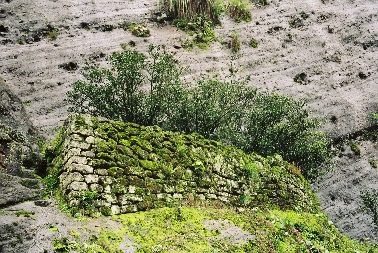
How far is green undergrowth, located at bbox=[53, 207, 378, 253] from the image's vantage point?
7195 mm

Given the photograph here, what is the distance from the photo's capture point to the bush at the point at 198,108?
16094 millimetres

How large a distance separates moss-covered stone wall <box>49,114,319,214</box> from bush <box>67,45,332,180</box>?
14.7ft

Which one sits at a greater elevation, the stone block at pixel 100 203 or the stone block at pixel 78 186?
the stone block at pixel 78 186

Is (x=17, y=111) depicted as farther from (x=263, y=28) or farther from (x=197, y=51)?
(x=263, y=28)

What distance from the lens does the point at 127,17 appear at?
26078 millimetres

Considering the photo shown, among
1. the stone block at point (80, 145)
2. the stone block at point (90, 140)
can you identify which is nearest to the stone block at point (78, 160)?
the stone block at point (80, 145)

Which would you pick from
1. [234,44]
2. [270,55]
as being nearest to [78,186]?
[234,44]

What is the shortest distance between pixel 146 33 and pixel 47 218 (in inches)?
800

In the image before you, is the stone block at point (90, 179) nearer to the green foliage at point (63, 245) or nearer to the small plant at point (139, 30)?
the green foliage at point (63, 245)

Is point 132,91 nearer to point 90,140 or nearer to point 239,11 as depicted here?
point 90,140

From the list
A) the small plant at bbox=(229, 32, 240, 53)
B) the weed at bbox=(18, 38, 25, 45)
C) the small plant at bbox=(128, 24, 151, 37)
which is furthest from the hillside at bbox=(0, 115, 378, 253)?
the small plant at bbox=(229, 32, 240, 53)

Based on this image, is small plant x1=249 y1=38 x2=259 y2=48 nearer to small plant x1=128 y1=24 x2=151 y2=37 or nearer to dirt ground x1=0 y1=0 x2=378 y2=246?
dirt ground x1=0 y1=0 x2=378 y2=246

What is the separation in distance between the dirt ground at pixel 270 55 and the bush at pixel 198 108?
4.85 meters

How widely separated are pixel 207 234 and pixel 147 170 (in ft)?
6.78
